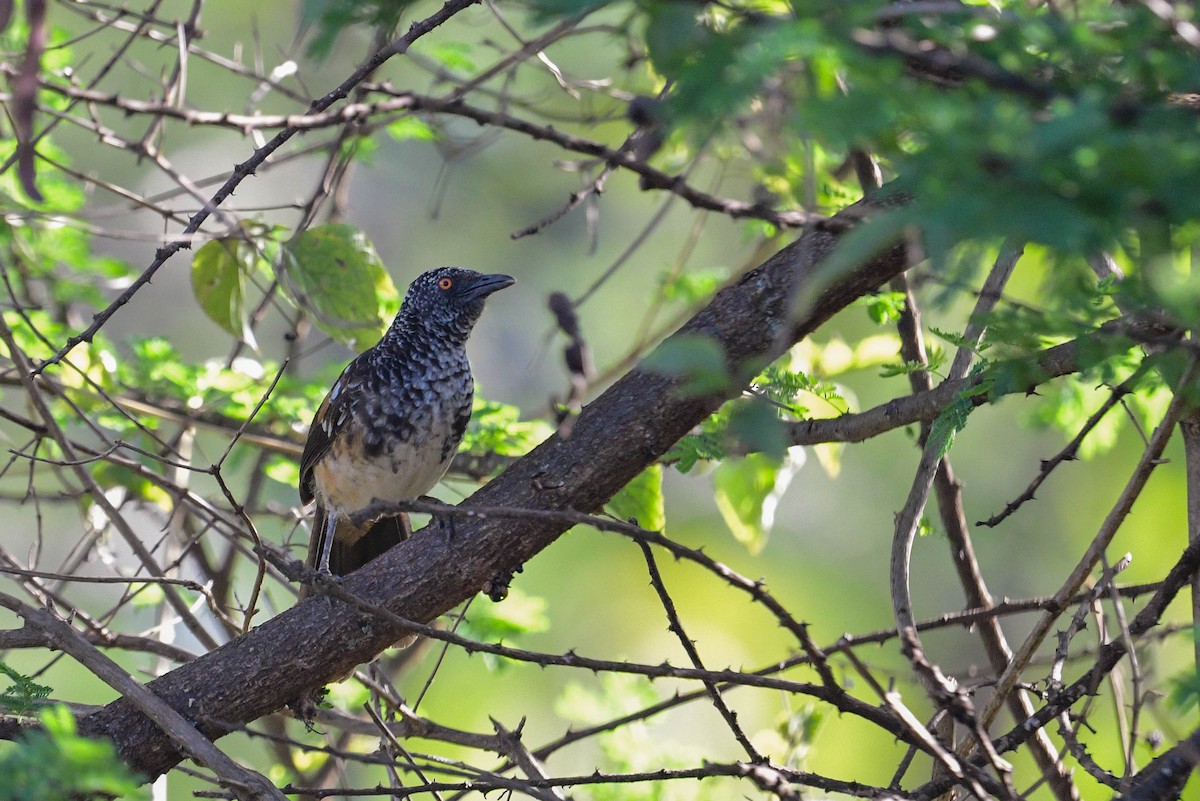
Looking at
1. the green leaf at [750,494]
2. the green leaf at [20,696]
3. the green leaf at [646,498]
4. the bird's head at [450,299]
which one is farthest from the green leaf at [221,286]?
the green leaf at [750,494]

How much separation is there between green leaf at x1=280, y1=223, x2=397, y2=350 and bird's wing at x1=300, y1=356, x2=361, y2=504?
1.22 ft

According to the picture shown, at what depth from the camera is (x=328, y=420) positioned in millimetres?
4570

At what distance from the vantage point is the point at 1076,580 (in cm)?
286

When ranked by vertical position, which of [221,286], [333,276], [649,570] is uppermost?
[221,286]

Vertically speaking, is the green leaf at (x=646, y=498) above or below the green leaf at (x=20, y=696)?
above

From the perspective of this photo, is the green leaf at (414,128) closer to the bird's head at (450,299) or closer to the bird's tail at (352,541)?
the bird's head at (450,299)

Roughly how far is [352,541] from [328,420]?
62cm

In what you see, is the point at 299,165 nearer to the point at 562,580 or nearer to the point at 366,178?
the point at 366,178

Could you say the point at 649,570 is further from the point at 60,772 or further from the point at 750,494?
the point at 750,494

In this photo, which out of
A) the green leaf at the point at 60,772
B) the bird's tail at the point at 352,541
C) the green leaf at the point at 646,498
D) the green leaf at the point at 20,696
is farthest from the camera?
the bird's tail at the point at 352,541

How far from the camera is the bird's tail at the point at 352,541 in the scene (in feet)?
16.0

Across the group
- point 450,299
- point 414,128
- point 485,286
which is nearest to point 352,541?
point 450,299

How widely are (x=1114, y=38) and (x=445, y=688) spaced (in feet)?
35.0

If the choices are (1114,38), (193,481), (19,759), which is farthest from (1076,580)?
(193,481)
